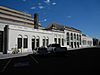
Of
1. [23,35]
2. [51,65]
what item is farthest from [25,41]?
[51,65]

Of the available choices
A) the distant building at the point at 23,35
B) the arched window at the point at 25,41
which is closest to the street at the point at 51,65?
the distant building at the point at 23,35

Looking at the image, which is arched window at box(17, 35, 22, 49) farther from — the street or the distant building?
the street

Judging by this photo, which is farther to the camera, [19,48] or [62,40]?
[62,40]

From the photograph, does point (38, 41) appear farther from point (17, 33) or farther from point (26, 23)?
point (26, 23)

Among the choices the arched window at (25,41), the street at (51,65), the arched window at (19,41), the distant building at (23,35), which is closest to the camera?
the street at (51,65)

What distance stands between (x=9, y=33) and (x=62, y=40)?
3628 cm

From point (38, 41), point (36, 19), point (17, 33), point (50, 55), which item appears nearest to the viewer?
point (50, 55)

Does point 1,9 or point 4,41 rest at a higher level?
point 1,9

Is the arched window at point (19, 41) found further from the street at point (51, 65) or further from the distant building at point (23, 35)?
the street at point (51, 65)

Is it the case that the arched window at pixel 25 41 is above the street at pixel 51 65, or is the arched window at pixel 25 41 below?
above

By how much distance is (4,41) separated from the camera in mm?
39438

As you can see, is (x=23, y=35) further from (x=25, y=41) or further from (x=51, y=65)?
(x=51, y=65)

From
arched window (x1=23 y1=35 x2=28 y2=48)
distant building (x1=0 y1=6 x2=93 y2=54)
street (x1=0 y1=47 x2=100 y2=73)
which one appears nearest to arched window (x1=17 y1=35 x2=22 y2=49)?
distant building (x1=0 y1=6 x2=93 y2=54)

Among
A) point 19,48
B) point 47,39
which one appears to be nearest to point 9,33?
point 19,48
